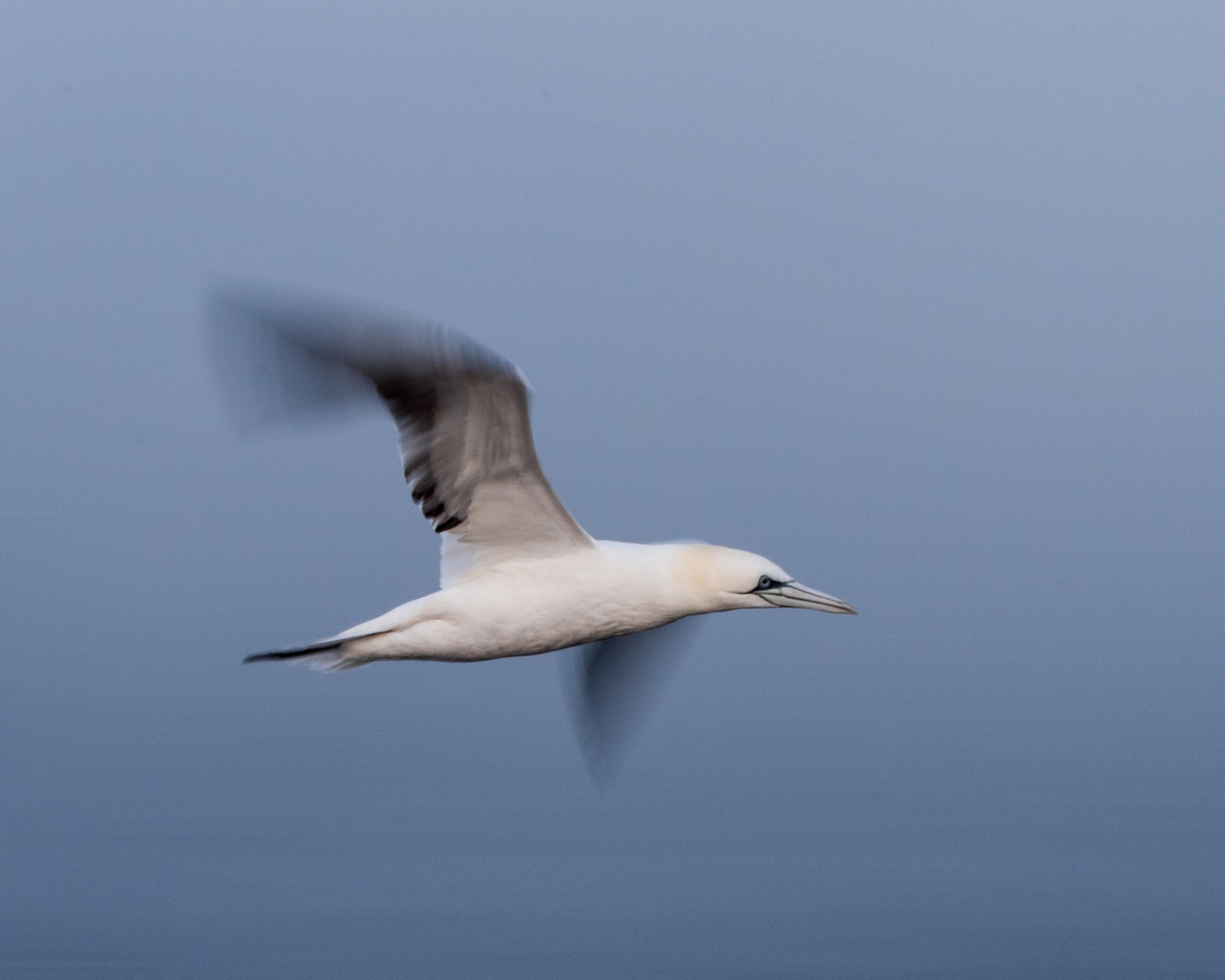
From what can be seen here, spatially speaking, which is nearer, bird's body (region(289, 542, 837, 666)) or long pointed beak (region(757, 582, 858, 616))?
bird's body (region(289, 542, 837, 666))

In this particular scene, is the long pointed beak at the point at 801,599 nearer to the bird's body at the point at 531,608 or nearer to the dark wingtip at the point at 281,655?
the bird's body at the point at 531,608

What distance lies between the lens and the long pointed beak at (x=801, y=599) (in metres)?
8.83

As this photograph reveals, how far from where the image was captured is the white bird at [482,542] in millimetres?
7723

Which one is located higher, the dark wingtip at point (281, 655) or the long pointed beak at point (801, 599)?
the long pointed beak at point (801, 599)

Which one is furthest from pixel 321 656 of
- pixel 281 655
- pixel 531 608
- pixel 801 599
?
pixel 801 599

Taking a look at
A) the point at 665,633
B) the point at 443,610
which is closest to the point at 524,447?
the point at 443,610

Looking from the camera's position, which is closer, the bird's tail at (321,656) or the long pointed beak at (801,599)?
the bird's tail at (321,656)

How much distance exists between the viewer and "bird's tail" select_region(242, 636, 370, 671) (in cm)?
835

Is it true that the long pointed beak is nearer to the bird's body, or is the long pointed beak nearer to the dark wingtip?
the bird's body

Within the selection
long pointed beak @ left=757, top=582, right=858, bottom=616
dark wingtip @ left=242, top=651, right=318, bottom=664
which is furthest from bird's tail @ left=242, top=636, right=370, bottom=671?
long pointed beak @ left=757, top=582, right=858, bottom=616

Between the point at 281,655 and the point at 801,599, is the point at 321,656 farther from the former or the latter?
the point at 801,599

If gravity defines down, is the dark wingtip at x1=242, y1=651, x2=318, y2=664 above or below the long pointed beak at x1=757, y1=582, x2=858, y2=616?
below

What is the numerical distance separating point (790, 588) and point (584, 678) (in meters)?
2.09

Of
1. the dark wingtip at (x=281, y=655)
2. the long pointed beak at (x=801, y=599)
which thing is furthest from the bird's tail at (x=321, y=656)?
the long pointed beak at (x=801, y=599)
